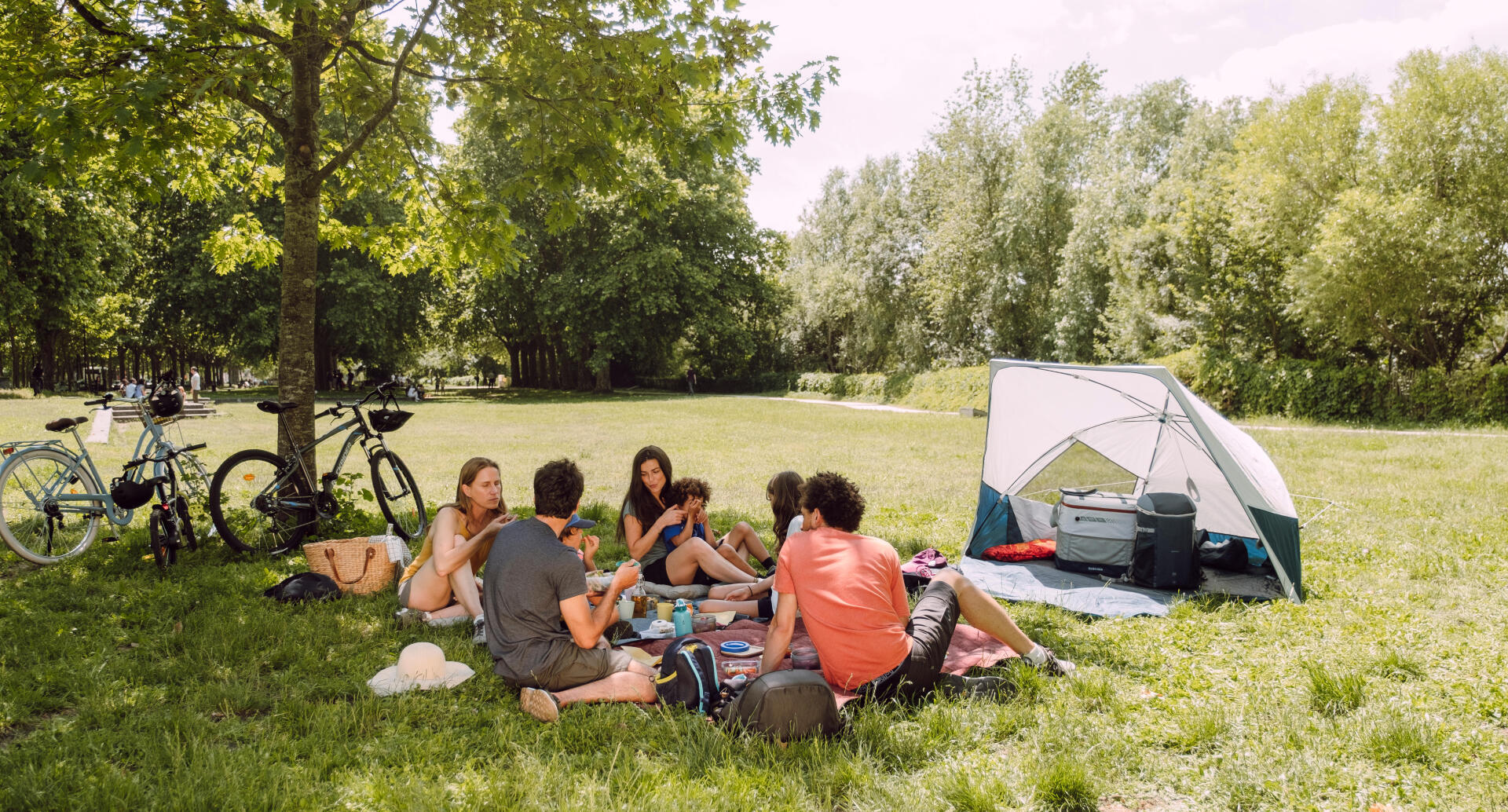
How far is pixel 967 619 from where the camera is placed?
4.36m

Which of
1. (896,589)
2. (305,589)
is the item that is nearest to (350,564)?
(305,589)

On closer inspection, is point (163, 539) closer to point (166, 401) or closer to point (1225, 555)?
point (166, 401)

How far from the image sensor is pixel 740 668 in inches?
175

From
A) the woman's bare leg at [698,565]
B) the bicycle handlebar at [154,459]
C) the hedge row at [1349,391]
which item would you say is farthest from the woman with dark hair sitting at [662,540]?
the hedge row at [1349,391]

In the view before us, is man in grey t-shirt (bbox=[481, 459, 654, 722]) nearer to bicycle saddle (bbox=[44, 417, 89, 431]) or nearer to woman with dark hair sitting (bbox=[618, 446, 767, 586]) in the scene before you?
woman with dark hair sitting (bbox=[618, 446, 767, 586])

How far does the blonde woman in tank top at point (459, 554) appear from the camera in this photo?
4.98 m

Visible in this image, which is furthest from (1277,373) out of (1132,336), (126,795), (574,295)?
(574,295)

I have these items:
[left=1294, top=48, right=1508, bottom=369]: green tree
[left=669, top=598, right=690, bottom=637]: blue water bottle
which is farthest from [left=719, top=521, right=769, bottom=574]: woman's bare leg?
[left=1294, top=48, right=1508, bottom=369]: green tree

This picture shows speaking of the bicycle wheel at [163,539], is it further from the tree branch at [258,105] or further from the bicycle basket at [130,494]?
the tree branch at [258,105]

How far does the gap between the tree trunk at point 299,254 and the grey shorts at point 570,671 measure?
13.9 feet

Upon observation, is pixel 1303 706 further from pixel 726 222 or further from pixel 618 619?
pixel 726 222

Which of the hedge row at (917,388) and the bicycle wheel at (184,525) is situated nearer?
the bicycle wheel at (184,525)

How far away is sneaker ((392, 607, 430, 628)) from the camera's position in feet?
16.8

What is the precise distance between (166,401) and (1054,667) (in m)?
6.80
